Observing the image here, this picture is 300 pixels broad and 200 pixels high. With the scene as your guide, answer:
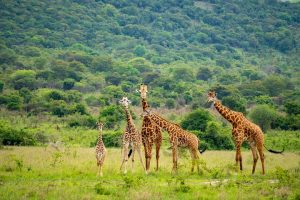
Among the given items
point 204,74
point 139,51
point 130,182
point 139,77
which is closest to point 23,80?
point 139,77

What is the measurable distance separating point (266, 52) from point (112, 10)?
123 feet

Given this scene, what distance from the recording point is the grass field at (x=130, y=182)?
41.5 ft

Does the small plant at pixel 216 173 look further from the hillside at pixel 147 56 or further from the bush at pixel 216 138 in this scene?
the hillside at pixel 147 56

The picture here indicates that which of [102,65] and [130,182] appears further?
A: [102,65]

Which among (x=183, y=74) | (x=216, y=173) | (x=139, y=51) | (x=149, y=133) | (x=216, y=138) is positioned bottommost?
(x=183, y=74)

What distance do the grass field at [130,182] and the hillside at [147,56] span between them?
2012 centimetres

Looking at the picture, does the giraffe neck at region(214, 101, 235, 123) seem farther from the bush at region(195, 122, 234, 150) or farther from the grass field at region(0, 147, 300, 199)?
the bush at region(195, 122, 234, 150)

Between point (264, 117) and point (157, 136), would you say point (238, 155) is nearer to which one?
point (157, 136)

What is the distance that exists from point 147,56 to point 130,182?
92.8 meters

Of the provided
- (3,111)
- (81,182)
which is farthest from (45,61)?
(81,182)

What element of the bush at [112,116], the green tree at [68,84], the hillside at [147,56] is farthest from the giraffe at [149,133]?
the green tree at [68,84]

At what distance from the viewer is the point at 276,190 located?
13469 millimetres

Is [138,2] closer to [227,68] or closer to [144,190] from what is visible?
A: [227,68]

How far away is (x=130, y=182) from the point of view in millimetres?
13617
